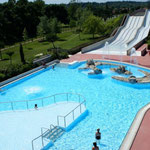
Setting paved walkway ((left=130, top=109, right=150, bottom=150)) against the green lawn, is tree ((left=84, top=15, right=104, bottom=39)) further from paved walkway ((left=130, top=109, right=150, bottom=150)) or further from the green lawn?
paved walkway ((left=130, top=109, right=150, bottom=150))

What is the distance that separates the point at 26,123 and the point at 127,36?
32572mm

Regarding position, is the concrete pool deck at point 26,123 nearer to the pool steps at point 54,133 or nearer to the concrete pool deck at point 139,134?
the pool steps at point 54,133

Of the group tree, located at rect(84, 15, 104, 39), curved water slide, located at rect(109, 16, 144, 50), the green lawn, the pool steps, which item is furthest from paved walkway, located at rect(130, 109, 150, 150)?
tree, located at rect(84, 15, 104, 39)

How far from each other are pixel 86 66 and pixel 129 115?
13.6 metres

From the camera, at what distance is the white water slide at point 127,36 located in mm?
36594

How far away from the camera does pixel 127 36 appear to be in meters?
41.9

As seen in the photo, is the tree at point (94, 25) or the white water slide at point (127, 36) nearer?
the white water slide at point (127, 36)

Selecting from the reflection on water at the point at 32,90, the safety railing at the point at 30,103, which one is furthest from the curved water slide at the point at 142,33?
the safety railing at the point at 30,103

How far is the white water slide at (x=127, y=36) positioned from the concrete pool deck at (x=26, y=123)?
2056 centimetres

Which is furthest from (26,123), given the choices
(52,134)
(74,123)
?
(74,123)

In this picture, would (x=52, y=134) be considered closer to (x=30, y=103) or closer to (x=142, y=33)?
(x=30, y=103)

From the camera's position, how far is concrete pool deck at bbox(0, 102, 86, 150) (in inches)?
519

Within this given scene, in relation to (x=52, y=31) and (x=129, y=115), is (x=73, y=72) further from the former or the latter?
(x=52, y=31)

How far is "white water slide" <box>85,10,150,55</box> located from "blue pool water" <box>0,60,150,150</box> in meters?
8.64
